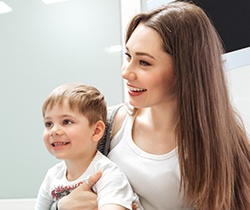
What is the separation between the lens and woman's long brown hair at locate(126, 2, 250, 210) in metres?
1.06

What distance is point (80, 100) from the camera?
3.48 feet

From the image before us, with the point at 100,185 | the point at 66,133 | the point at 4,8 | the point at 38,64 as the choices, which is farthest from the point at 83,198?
the point at 4,8

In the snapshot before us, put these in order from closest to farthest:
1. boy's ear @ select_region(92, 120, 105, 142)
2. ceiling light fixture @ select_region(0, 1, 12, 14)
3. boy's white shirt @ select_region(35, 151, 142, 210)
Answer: boy's white shirt @ select_region(35, 151, 142, 210), boy's ear @ select_region(92, 120, 105, 142), ceiling light fixture @ select_region(0, 1, 12, 14)

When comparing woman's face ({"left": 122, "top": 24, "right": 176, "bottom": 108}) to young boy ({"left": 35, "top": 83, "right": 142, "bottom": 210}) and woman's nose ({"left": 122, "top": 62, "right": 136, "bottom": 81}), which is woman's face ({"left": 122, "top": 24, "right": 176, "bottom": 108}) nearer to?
woman's nose ({"left": 122, "top": 62, "right": 136, "bottom": 81})

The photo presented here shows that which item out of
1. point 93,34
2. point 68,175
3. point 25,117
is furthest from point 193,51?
point 25,117

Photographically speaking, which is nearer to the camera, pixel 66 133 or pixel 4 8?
pixel 66 133

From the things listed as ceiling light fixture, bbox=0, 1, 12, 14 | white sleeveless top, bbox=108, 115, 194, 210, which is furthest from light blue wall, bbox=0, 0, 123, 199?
white sleeveless top, bbox=108, 115, 194, 210

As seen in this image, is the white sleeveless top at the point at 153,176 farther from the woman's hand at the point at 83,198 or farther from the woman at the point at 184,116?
the woman's hand at the point at 83,198

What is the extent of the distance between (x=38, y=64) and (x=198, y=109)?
1421 millimetres

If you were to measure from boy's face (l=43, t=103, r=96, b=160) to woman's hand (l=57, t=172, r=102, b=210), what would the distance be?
8 centimetres

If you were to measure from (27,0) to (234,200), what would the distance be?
5.76 feet

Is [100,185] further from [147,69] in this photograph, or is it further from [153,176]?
[147,69]

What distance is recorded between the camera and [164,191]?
111 cm

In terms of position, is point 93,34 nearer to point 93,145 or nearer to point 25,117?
point 25,117
